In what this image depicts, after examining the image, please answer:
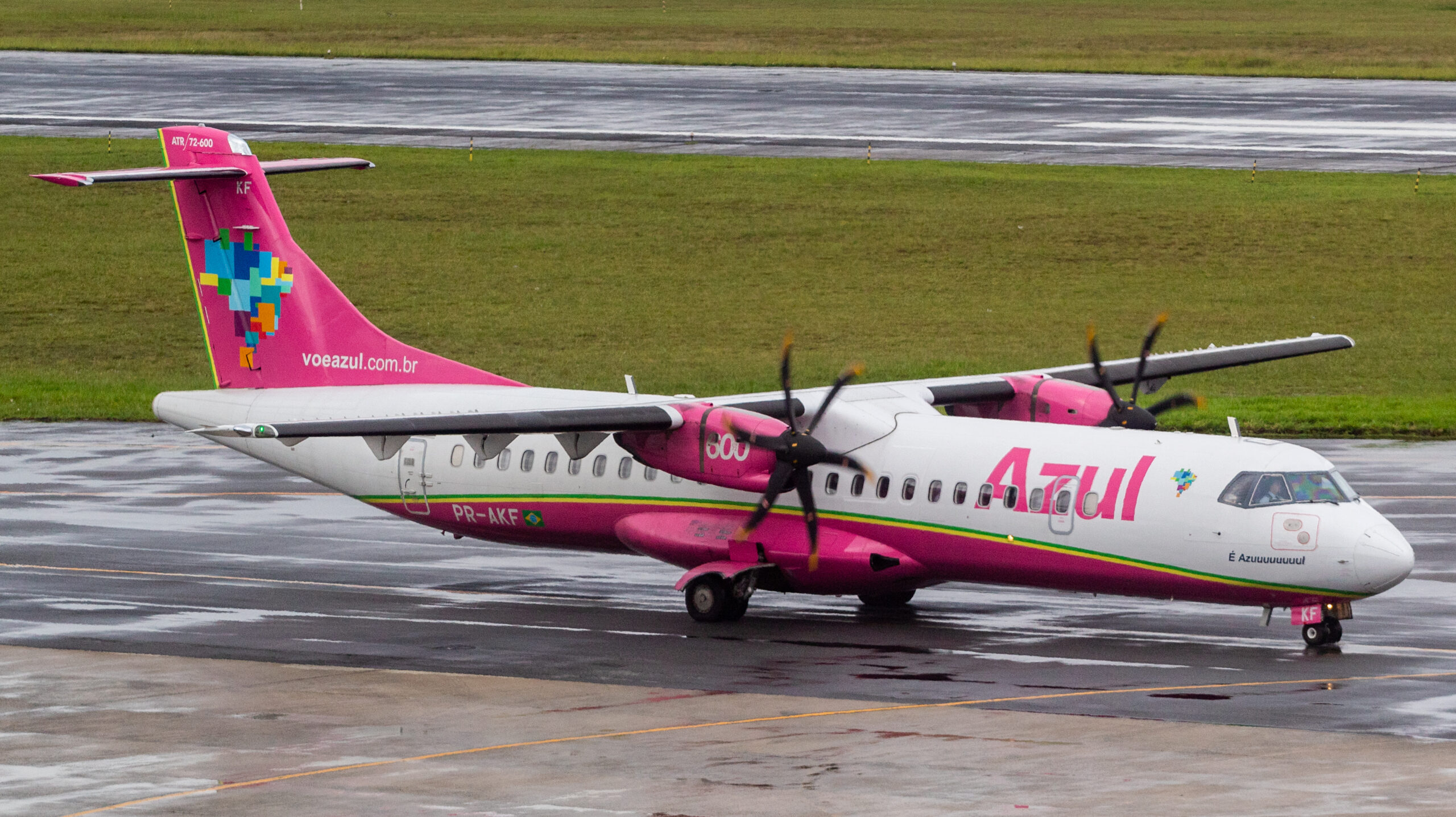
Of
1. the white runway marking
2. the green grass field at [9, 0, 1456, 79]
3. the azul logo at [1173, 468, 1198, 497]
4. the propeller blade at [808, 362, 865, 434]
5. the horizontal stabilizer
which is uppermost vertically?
the green grass field at [9, 0, 1456, 79]

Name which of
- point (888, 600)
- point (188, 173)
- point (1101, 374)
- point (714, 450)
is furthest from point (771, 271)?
point (714, 450)

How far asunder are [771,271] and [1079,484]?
33.5 meters

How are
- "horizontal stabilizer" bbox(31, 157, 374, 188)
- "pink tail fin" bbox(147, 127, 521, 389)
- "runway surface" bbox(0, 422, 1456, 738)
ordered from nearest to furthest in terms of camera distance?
"runway surface" bbox(0, 422, 1456, 738) → "horizontal stabilizer" bbox(31, 157, 374, 188) → "pink tail fin" bbox(147, 127, 521, 389)

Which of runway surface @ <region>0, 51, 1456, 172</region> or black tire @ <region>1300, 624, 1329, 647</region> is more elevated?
runway surface @ <region>0, 51, 1456, 172</region>

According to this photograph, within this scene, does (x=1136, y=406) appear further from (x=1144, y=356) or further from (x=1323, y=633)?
(x=1323, y=633)

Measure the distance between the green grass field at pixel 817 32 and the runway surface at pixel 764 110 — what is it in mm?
→ 4005

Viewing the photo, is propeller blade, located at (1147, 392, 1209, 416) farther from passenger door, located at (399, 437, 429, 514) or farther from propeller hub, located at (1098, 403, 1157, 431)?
passenger door, located at (399, 437, 429, 514)

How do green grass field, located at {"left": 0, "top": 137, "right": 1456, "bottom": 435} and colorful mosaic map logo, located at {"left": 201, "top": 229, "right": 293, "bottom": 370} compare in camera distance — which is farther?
green grass field, located at {"left": 0, "top": 137, "right": 1456, "bottom": 435}

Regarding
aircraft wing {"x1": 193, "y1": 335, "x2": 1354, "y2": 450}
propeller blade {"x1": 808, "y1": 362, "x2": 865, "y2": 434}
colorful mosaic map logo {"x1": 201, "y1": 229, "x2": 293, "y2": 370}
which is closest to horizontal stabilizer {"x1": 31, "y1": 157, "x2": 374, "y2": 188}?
colorful mosaic map logo {"x1": 201, "y1": 229, "x2": 293, "y2": 370}

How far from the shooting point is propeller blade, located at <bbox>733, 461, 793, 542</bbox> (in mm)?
26047

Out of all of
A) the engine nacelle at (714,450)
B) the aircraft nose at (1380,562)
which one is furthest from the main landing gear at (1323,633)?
the engine nacelle at (714,450)

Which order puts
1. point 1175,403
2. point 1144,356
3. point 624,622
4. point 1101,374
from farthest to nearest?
1. point 1101,374
2. point 1175,403
3. point 1144,356
4. point 624,622

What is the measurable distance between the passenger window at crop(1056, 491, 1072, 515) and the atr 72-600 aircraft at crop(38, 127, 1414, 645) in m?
0.05

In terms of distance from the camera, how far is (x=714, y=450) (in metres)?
26.6
